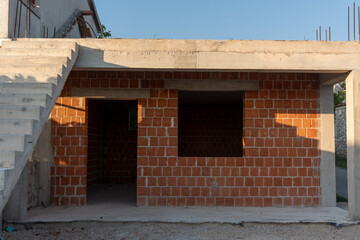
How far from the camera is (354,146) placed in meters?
6.26

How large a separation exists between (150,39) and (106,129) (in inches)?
242

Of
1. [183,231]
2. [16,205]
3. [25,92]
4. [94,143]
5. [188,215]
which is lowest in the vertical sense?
[183,231]

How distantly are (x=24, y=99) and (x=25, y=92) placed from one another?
0.63ft

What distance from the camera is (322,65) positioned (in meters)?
6.31

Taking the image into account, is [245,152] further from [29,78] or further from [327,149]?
[29,78]

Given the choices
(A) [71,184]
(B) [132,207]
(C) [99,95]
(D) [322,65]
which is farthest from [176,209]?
(D) [322,65]

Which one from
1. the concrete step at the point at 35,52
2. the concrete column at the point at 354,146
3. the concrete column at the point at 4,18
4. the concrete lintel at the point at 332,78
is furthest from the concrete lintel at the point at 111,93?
the concrete column at the point at 354,146

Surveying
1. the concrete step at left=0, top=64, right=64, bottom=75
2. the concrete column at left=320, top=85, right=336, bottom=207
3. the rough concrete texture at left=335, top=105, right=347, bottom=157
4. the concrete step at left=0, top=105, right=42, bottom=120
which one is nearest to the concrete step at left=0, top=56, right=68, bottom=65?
the concrete step at left=0, top=64, right=64, bottom=75

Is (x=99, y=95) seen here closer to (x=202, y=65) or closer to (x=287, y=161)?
(x=202, y=65)

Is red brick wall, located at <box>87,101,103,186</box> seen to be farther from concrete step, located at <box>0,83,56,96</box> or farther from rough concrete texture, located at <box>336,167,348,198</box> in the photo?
rough concrete texture, located at <box>336,167,348,198</box>

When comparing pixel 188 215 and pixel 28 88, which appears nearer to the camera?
pixel 28 88

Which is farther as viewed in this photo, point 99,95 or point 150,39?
point 99,95

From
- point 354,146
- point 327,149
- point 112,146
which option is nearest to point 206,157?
point 327,149

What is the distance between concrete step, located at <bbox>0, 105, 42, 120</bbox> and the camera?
15.1 feet
